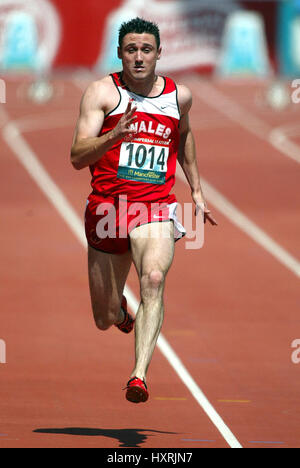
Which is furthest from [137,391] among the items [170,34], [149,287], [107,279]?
[170,34]

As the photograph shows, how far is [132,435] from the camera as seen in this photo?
24.3 feet

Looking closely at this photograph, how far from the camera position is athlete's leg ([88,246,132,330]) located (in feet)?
25.1

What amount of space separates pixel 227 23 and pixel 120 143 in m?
24.0

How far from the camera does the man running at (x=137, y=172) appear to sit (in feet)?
23.4

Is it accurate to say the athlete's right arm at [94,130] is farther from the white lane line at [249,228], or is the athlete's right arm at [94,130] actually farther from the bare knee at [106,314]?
the white lane line at [249,228]

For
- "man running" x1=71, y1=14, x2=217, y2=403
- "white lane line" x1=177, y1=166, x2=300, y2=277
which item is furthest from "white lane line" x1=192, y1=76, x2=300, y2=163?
"man running" x1=71, y1=14, x2=217, y2=403

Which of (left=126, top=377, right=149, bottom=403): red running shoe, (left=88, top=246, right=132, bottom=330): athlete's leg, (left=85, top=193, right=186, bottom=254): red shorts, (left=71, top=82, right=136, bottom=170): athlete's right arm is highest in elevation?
(left=71, top=82, right=136, bottom=170): athlete's right arm

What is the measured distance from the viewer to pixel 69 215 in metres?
18.0

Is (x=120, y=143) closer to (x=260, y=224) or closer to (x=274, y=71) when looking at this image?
(x=260, y=224)

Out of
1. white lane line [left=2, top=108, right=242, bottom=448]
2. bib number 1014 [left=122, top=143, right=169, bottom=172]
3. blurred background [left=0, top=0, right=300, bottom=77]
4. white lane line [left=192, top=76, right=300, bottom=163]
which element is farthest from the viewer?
blurred background [left=0, top=0, right=300, bottom=77]

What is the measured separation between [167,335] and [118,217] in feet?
12.5

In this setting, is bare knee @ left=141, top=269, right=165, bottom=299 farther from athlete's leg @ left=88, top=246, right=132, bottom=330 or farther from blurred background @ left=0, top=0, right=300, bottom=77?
blurred background @ left=0, top=0, right=300, bottom=77
